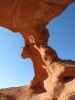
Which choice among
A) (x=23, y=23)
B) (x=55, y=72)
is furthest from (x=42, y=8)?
(x=55, y=72)

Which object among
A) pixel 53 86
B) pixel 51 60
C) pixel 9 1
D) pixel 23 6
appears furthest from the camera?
pixel 51 60

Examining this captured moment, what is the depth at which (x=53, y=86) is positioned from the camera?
23.1 metres

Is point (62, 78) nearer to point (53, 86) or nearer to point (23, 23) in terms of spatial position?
point (53, 86)

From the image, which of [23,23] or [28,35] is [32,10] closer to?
[23,23]

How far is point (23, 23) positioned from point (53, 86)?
18.2 ft

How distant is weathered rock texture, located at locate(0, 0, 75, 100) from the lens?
64.1 ft

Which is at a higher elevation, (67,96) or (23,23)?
(23,23)

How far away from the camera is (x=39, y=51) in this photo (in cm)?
2747

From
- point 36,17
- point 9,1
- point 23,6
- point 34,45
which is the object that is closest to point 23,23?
point 36,17

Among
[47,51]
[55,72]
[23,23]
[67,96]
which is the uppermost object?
[23,23]

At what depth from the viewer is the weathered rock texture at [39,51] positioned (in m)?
19.5

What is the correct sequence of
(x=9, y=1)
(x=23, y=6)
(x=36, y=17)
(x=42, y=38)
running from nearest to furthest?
(x=9, y=1)
(x=23, y=6)
(x=36, y=17)
(x=42, y=38)

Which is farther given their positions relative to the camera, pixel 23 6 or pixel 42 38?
pixel 42 38

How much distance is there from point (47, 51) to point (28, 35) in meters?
2.67
